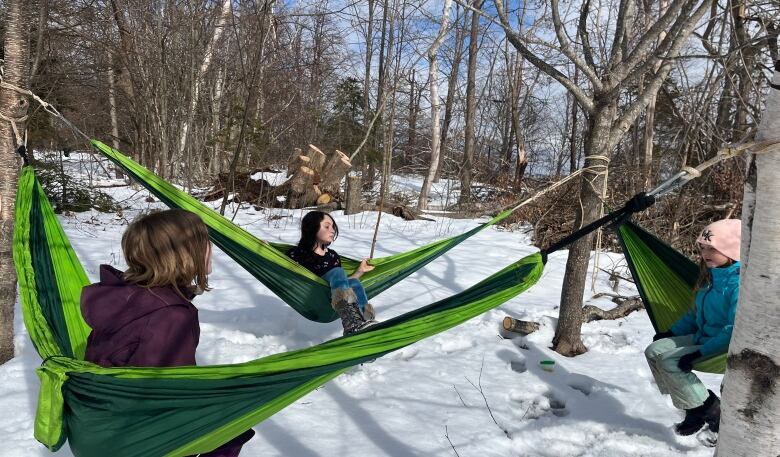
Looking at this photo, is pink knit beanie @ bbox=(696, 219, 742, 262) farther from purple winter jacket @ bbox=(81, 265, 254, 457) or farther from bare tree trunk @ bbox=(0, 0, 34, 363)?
bare tree trunk @ bbox=(0, 0, 34, 363)

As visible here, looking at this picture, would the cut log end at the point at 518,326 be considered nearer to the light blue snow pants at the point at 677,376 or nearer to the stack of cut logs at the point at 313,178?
the light blue snow pants at the point at 677,376

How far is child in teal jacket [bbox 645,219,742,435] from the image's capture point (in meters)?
1.80

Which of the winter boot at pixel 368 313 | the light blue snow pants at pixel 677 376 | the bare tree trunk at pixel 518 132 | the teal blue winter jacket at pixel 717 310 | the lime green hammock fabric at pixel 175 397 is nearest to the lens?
the lime green hammock fabric at pixel 175 397

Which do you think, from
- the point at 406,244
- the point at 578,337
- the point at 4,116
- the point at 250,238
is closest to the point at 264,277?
the point at 250,238

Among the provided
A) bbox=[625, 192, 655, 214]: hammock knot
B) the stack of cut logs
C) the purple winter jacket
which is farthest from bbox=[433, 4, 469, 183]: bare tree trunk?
the purple winter jacket

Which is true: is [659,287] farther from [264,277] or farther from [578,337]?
[264,277]

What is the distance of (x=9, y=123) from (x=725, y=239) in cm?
289

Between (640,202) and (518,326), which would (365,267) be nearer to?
(518,326)

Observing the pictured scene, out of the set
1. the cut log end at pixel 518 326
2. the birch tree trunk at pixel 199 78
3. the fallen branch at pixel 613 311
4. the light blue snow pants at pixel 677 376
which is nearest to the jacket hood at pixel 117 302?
the light blue snow pants at pixel 677 376

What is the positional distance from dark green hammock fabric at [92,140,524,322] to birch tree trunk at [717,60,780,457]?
1.19m

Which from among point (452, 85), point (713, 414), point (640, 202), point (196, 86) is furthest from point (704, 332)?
point (452, 85)

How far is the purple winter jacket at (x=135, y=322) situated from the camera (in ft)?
3.78

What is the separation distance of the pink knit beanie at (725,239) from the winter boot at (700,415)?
57 cm

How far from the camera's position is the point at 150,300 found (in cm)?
116
